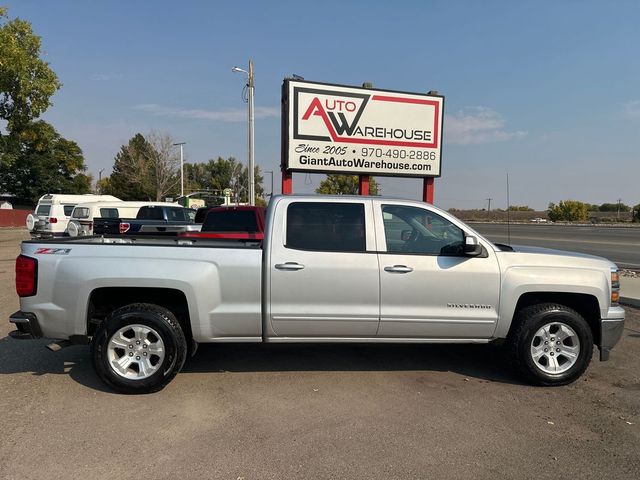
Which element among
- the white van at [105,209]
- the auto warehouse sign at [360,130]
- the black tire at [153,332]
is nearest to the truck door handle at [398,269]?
the black tire at [153,332]

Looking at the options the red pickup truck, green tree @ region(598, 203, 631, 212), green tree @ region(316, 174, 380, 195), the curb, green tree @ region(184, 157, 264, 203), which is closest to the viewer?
the curb

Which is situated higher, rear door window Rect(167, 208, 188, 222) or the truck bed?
rear door window Rect(167, 208, 188, 222)

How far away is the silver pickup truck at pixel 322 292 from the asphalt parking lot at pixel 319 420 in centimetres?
40

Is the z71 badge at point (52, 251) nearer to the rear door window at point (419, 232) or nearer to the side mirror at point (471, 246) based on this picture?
the rear door window at point (419, 232)

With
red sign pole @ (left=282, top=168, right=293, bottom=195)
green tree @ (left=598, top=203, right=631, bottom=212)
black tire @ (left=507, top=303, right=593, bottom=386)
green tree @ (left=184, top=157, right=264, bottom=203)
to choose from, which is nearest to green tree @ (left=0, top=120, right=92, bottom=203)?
green tree @ (left=184, top=157, right=264, bottom=203)

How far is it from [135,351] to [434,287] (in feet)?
9.26

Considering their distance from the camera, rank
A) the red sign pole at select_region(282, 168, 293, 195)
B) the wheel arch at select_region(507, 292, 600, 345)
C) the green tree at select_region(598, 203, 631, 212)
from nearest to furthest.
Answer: the wheel arch at select_region(507, 292, 600, 345) → the red sign pole at select_region(282, 168, 293, 195) → the green tree at select_region(598, 203, 631, 212)

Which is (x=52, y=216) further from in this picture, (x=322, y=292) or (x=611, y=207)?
(x=611, y=207)

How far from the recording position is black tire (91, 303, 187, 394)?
4371 millimetres

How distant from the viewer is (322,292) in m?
4.50

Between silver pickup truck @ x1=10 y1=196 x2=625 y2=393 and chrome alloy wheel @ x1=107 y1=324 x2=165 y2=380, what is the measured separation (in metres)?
0.01

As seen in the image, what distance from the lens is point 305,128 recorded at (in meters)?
11.3

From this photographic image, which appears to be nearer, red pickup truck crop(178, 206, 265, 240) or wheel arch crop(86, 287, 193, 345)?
wheel arch crop(86, 287, 193, 345)

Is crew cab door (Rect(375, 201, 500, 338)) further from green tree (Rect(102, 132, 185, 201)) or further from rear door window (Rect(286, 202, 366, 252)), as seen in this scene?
green tree (Rect(102, 132, 185, 201))
